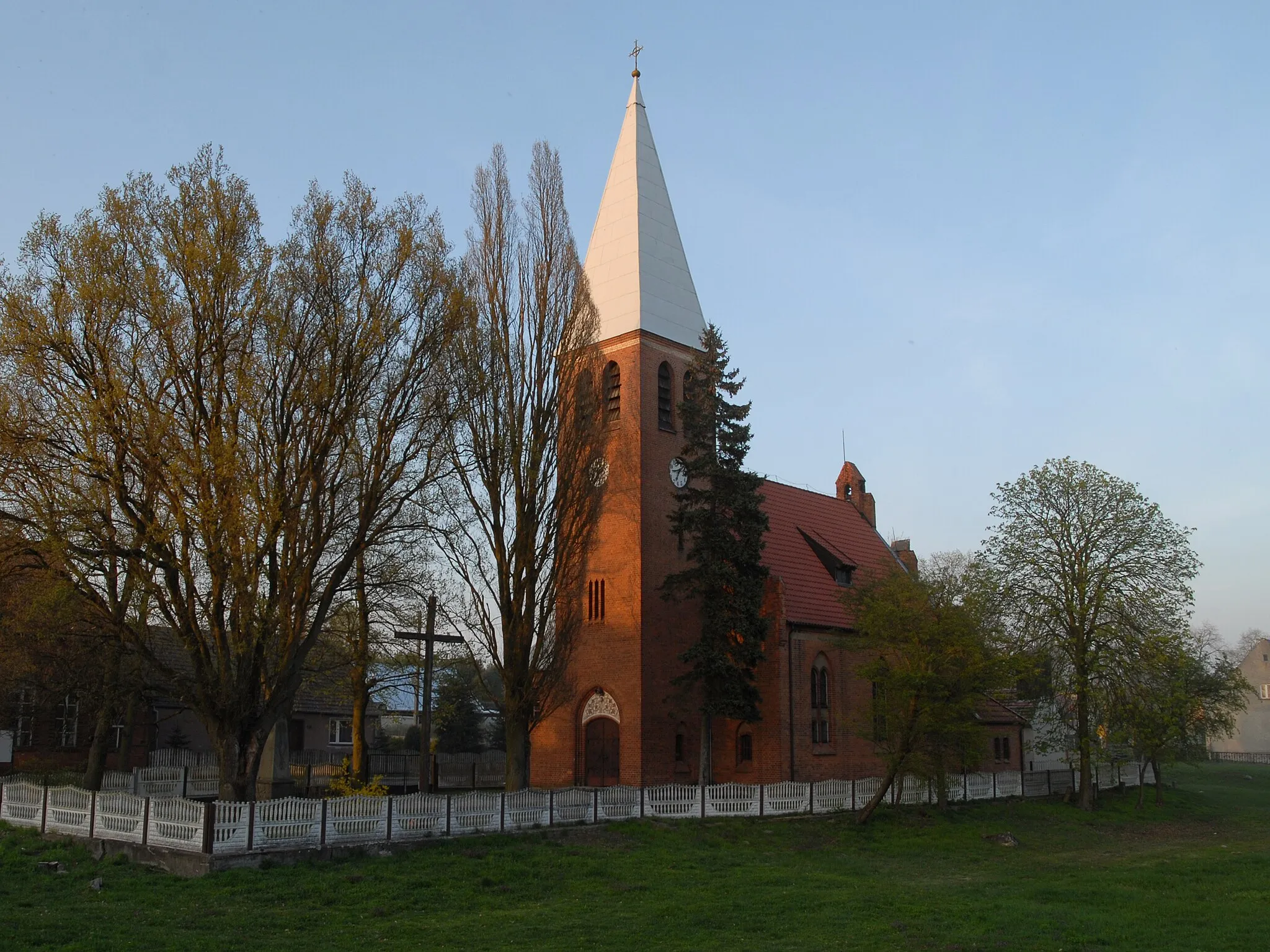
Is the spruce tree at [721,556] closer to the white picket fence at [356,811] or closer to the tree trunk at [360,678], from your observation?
the white picket fence at [356,811]

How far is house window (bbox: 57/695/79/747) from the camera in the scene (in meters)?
37.1

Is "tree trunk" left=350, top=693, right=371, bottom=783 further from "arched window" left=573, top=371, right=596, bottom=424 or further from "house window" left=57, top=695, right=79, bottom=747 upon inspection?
"house window" left=57, top=695, right=79, bottom=747

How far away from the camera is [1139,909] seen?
16484 mm

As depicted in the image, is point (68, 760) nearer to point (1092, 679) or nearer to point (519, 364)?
point (519, 364)

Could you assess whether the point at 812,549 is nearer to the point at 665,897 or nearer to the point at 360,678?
the point at 360,678

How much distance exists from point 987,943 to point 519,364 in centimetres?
1783

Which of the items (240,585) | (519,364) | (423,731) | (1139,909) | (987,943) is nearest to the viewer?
(987,943)

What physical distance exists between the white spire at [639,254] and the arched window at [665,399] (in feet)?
3.75

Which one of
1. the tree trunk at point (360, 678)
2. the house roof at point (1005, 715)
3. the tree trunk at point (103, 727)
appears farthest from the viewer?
the house roof at point (1005, 715)

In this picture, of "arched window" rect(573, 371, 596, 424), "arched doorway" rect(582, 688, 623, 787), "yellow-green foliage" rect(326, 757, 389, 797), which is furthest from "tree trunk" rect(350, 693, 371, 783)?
"arched window" rect(573, 371, 596, 424)

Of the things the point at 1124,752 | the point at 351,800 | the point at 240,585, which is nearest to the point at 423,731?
the point at 351,800

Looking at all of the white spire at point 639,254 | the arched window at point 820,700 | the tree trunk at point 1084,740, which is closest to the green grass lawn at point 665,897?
the arched window at point 820,700

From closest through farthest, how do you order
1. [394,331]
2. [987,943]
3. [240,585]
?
[987,943] < [240,585] < [394,331]

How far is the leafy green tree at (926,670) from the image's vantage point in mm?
27391
